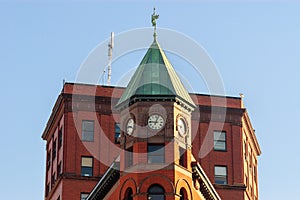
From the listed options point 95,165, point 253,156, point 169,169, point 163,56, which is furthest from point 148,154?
point 253,156

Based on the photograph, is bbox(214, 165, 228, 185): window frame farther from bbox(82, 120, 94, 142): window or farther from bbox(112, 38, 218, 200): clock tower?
bbox(112, 38, 218, 200): clock tower

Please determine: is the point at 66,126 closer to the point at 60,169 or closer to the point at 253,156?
the point at 60,169

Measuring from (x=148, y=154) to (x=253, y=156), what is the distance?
49.7m

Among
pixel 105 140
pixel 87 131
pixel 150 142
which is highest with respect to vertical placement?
pixel 87 131

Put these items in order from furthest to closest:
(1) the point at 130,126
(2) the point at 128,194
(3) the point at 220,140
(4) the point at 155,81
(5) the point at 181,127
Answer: (3) the point at 220,140, (4) the point at 155,81, (1) the point at 130,126, (5) the point at 181,127, (2) the point at 128,194

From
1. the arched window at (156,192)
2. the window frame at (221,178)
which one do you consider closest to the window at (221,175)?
the window frame at (221,178)

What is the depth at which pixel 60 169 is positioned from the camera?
95250 millimetres

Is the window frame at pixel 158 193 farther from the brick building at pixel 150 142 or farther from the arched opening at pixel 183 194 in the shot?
the arched opening at pixel 183 194

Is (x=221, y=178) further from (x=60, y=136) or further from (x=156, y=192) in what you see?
(x=156, y=192)

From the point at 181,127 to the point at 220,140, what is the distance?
3465 cm

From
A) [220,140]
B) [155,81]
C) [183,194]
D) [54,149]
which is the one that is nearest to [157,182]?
[183,194]

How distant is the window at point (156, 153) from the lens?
208ft

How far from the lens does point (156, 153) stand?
209 feet

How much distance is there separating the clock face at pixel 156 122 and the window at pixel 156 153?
134 centimetres
